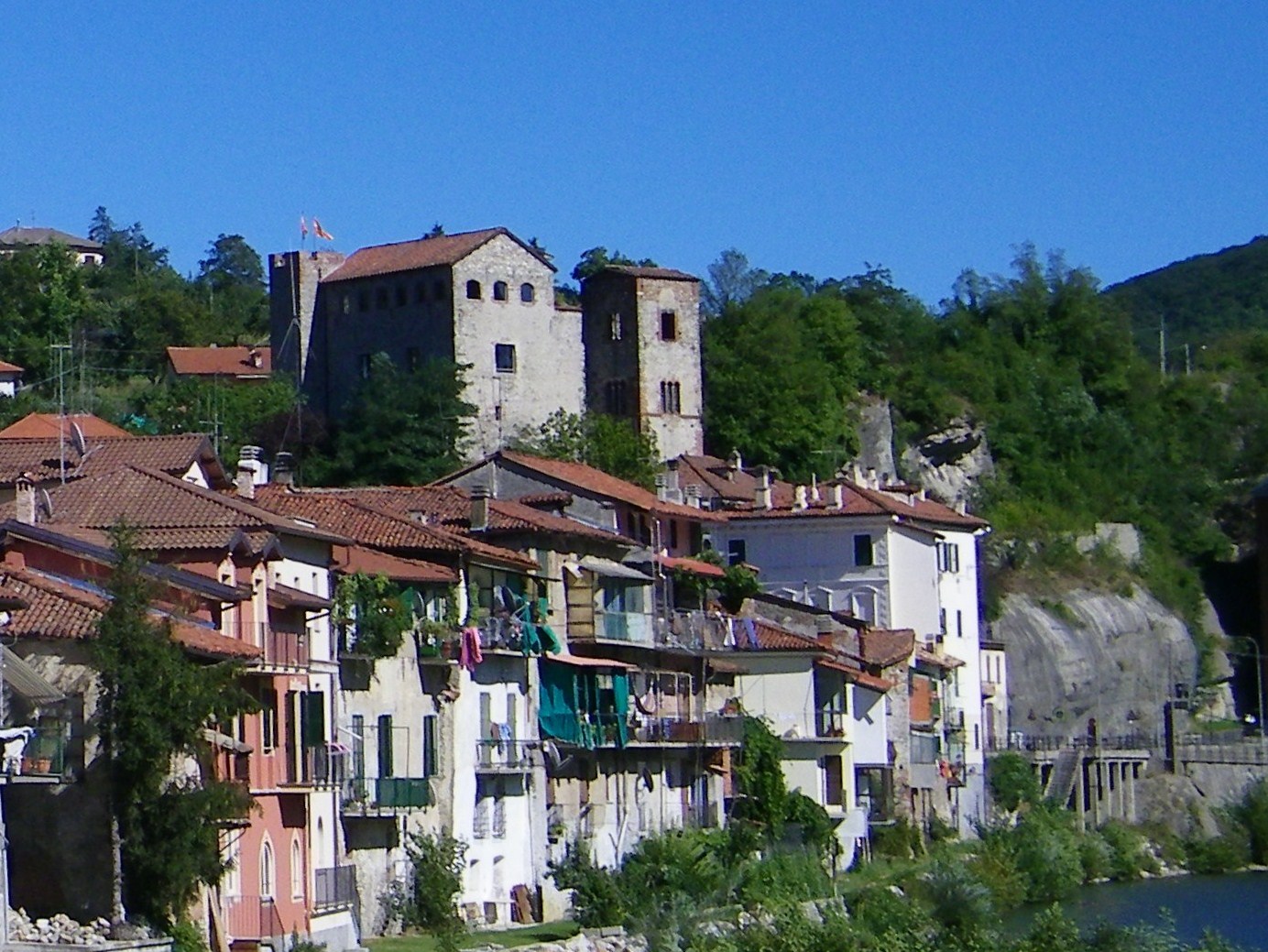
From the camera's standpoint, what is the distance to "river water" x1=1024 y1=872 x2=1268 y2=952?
218 ft

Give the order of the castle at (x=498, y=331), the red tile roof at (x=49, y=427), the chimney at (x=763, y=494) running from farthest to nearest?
1. the castle at (x=498, y=331)
2. the chimney at (x=763, y=494)
3. the red tile roof at (x=49, y=427)

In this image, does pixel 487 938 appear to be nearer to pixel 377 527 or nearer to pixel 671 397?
pixel 377 527

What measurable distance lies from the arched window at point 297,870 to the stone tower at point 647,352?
175 feet

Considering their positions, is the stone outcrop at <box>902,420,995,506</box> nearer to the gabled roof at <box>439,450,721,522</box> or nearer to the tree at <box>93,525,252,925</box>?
the gabled roof at <box>439,450,721,522</box>

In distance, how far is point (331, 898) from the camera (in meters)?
47.3

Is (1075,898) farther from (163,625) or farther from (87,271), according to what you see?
(87,271)

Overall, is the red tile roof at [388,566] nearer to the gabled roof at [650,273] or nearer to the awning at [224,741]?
the awning at [224,741]

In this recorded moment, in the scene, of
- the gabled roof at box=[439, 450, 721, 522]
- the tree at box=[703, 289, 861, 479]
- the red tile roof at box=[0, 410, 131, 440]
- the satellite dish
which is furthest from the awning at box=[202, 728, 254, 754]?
the tree at box=[703, 289, 861, 479]

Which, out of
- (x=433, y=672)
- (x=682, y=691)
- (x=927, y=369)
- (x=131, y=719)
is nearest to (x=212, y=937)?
(x=131, y=719)

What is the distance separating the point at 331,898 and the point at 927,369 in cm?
7644

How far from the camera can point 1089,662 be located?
104812mm

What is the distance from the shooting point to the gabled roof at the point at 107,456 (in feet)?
184

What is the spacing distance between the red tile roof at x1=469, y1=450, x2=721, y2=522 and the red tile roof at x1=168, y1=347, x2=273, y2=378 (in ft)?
118

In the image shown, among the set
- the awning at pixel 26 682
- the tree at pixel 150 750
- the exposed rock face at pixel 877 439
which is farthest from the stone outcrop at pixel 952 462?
the awning at pixel 26 682
